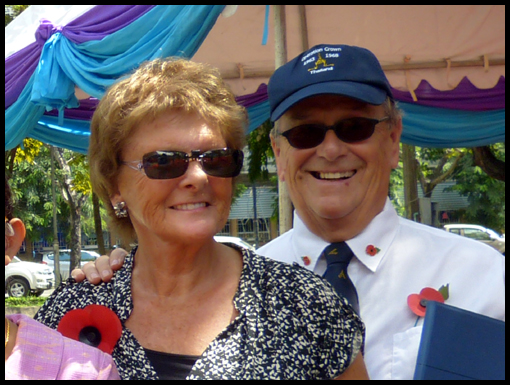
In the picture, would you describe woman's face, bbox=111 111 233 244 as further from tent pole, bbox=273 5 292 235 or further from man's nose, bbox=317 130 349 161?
tent pole, bbox=273 5 292 235

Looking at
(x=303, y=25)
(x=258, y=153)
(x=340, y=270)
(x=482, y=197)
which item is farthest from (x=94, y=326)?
(x=482, y=197)

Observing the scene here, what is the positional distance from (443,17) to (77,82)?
289cm

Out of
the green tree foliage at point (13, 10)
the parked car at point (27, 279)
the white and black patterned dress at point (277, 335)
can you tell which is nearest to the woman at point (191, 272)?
the white and black patterned dress at point (277, 335)

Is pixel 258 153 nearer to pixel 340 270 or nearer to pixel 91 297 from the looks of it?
pixel 340 270

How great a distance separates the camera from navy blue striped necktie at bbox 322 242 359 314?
74.9 inches

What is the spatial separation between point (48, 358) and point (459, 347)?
3.34ft

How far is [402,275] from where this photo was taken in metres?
2.00

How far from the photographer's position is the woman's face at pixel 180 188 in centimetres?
168

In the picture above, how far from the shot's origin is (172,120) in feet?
5.57

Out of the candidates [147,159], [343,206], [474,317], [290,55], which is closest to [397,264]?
[343,206]

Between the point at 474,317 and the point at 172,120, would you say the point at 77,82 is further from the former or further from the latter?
the point at 474,317

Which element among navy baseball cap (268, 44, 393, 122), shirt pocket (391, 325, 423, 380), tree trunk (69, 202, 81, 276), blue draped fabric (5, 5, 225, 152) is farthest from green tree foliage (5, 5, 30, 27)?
shirt pocket (391, 325, 423, 380)

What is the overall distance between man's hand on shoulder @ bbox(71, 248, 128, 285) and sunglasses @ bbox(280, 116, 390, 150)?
0.72 m

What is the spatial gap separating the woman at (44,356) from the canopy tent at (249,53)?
96.7 inches
